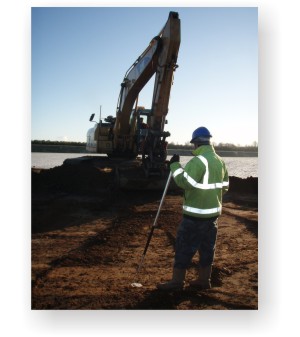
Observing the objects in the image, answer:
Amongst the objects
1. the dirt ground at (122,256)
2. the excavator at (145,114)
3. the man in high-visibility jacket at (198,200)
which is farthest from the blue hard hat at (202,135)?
the excavator at (145,114)

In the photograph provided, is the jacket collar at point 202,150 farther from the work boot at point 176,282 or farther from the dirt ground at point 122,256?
the dirt ground at point 122,256

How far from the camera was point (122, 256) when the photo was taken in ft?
14.8

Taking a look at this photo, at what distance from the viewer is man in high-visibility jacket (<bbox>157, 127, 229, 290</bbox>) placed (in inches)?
135

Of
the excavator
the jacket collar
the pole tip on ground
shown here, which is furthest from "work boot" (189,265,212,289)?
the excavator

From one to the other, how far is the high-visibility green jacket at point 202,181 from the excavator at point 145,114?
8.40ft

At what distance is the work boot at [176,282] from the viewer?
3604 millimetres

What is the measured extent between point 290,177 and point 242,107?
1.10m

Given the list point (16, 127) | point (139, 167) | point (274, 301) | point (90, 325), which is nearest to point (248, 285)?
point (274, 301)

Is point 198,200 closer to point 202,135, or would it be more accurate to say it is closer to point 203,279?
point 202,135

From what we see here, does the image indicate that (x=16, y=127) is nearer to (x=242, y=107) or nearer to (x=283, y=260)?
(x=242, y=107)

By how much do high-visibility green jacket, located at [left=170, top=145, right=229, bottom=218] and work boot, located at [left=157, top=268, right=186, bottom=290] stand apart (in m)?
0.61

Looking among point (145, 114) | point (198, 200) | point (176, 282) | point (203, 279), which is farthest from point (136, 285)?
point (145, 114)

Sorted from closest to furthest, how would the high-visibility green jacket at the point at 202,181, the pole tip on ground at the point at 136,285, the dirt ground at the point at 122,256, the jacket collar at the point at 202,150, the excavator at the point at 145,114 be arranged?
the high-visibility green jacket at the point at 202,181, the jacket collar at the point at 202,150, the dirt ground at the point at 122,256, the pole tip on ground at the point at 136,285, the excavator at the point at 145,114

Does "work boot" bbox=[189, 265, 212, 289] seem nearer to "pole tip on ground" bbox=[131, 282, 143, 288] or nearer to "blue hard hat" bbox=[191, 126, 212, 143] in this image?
"pole tip on ground" bbox=[131, 282, 143, 288]
